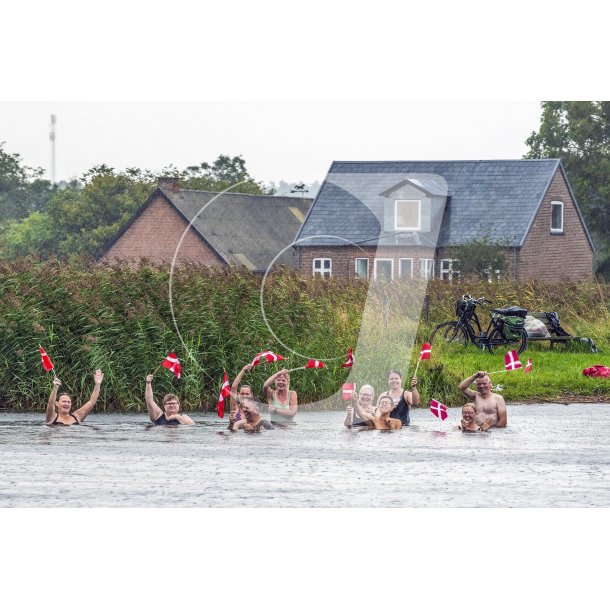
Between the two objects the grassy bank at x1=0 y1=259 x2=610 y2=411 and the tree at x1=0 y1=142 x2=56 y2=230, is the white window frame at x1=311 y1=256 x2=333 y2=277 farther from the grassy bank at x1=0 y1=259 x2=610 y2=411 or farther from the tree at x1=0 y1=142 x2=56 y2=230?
the tree at x1=0 y1=142 x2=56 y2=230

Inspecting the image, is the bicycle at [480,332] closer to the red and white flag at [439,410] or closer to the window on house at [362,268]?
the window on house at [362,268]

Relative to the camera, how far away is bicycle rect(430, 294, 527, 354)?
21188 millimetres

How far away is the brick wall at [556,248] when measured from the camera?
19.9 metres

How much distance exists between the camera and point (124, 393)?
20.1 metres

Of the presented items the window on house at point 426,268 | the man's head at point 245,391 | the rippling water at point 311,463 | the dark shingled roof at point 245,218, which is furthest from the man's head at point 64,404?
the window on house at point 426,268

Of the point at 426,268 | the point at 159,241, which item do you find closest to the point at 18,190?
the point at 159,241

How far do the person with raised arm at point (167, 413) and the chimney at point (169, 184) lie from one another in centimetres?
274

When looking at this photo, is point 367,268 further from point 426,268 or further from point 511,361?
point 511,361

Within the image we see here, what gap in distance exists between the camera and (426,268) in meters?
20.1

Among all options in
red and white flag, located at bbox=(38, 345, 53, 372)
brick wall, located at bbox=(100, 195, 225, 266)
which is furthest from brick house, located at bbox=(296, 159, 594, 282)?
red and white flag, located at bbox=(38, 345, 53, 372)

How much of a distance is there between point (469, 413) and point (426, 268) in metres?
2.21

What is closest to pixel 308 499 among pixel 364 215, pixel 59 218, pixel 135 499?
pixel 135 499

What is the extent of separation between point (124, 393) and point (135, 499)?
16.9 feet
